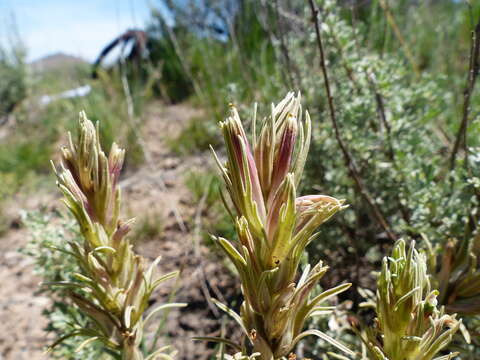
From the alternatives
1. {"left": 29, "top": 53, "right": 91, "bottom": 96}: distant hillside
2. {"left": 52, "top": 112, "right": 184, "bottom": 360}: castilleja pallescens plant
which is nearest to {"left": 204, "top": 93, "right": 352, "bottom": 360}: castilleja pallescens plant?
{"left": 52, "top": 112, "right": 184, "bottom": 360}: castilleja pallescens plant

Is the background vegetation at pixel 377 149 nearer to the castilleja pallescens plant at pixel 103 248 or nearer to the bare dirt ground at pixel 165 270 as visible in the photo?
the bare dirt ground at pixel 165 270

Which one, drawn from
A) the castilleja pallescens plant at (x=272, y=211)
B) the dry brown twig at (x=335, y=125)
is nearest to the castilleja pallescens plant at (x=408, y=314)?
the castilleja pallescens plant at (x=272, y=211)

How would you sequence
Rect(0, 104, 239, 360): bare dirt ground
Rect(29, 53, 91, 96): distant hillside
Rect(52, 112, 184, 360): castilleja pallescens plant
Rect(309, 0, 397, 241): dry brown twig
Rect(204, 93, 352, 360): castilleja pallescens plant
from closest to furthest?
Rect(204, 93, 352, 360): castilleja pallescens plant < Rect(52, 112, 184, 360): castilleja pallescens plant < Rect(309, 0, 397, 241): dry brown twig < Rect(0, 104, 239, 360): bare dirt ground < Rect(29, 53, 91, 96): distant hillside

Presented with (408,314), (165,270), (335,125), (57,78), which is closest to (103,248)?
(408,314)

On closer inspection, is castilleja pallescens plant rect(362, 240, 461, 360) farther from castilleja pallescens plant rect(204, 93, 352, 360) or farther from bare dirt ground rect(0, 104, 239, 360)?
bare dirt ground rect(0, 104, 239, 360)

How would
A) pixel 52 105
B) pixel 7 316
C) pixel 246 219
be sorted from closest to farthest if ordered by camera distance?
pixel 246 219
pixel 7 316
pixel 52 105

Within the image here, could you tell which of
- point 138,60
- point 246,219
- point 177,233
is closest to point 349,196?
point 246,219

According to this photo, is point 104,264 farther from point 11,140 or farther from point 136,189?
point 11,140
